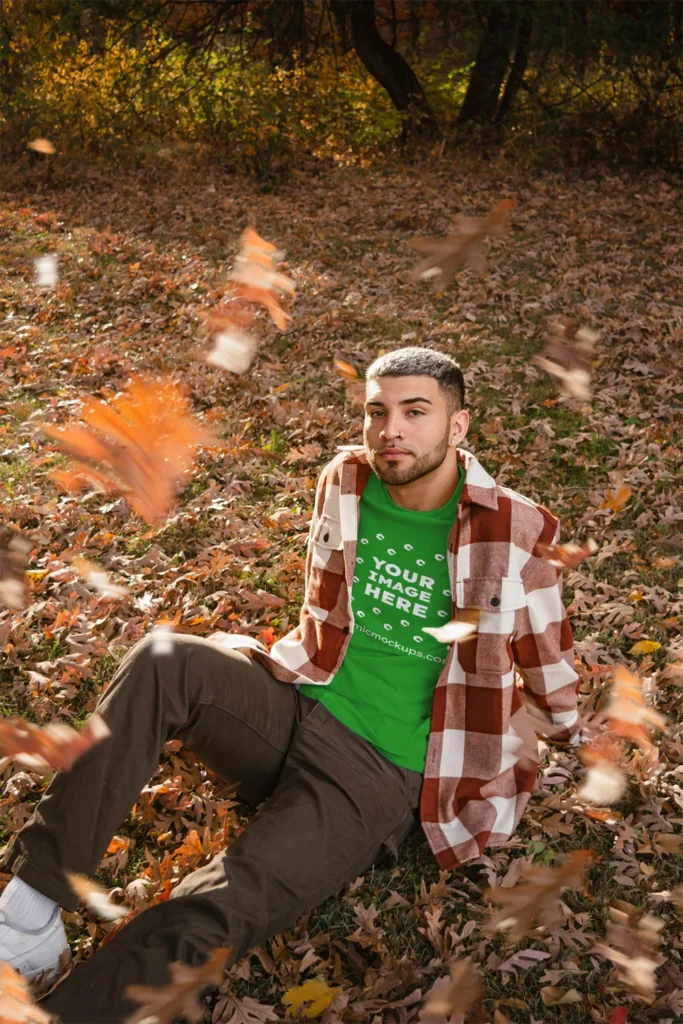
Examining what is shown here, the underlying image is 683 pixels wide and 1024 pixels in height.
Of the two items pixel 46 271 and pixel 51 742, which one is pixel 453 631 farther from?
pixel 46 271

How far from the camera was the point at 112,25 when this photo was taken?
14133 millimetres

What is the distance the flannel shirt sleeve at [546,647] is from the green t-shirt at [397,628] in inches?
11.6

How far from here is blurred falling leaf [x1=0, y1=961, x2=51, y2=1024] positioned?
6.77ft

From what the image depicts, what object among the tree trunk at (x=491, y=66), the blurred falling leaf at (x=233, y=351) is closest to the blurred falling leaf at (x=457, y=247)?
the blurred falling leaf at (x=233, y=351)

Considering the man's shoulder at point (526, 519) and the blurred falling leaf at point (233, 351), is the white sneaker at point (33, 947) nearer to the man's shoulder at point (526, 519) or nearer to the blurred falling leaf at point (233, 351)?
the man's shoulder at point (526, 519)

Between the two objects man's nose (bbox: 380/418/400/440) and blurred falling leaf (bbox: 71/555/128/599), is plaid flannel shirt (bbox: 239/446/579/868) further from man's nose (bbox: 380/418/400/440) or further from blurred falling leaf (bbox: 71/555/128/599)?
blurred falling leaf (bbox: 71/555/128/599)

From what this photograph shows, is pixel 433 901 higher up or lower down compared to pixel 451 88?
lower down

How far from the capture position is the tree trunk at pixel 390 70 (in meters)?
15.0

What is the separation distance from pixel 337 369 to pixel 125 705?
518 centimetres

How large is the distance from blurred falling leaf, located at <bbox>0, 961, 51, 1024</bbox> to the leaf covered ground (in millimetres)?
406

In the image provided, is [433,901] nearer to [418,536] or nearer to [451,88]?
[418,536]

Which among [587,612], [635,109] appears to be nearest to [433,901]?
[587,612]

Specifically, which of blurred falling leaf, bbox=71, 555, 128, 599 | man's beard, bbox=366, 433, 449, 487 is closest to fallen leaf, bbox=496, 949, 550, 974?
man's beard, bbox=366, 433, 449, 487

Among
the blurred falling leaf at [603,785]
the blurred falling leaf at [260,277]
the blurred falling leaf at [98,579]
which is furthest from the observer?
the blurred falling leaf at [260,277]
